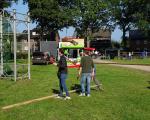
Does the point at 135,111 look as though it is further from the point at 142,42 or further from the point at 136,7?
the point at 142,42

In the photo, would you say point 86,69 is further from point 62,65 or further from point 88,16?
point 88,16

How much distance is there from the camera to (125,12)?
114 metres

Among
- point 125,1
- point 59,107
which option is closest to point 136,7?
point 125,1

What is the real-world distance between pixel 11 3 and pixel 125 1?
49494mm

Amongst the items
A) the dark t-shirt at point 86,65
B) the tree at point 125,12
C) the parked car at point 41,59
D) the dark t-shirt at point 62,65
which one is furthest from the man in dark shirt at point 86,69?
the tree at point 125,12

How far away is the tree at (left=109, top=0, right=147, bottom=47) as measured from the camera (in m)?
107

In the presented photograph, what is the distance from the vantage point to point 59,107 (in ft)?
52.8

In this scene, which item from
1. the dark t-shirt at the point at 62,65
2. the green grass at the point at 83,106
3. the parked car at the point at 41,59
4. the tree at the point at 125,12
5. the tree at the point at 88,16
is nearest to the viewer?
the green grass at the point at 83,106

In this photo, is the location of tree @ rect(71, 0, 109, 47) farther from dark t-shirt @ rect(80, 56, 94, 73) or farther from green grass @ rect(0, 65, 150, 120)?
dark t-shirt @ rect(80, 56, 94, 73)

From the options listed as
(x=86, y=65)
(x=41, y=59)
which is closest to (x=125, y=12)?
(x=41, y=59)

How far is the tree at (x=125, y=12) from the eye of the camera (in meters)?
107

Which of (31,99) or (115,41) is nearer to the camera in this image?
(31,99)

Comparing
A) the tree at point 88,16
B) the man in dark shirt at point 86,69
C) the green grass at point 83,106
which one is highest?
the tree at point 88,16

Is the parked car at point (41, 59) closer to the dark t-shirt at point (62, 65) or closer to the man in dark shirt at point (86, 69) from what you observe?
the man in dark shirt at point (86, 69)
